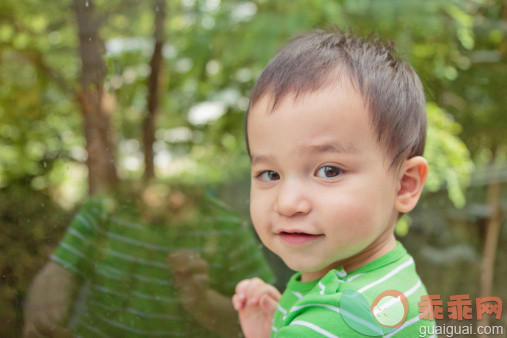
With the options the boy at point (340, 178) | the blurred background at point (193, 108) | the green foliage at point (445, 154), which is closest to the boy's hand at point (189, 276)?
the blurred background at point (193, 108)

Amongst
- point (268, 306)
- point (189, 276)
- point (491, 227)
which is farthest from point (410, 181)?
point (491, 227)

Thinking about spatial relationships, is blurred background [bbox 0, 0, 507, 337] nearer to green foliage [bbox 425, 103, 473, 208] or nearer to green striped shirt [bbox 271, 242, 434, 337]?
green foliage [bbox 425, 103, 473, 208]

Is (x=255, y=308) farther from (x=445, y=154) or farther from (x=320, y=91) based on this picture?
(x=445, y=154)

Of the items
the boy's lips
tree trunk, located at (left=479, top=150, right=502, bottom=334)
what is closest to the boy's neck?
the boy's lips

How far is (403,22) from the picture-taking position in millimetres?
1711

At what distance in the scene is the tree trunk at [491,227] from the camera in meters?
1.96

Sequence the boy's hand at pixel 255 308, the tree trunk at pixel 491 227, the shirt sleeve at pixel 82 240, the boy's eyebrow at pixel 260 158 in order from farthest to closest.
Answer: the tree trunk at pixel 491 227 < the shirt sleeve at pixel 82 240 < the boy's hand at pixel 255 308 < the boy's eyebrow at pixel 260 158

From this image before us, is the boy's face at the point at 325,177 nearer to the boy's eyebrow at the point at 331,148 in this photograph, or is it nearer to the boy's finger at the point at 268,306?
the boy's eyebrow at the point at 331,148

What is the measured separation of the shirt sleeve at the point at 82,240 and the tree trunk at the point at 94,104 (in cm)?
5

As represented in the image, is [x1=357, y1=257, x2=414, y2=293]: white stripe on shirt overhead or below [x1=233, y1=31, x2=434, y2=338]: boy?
below

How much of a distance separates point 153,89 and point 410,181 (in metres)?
0.85

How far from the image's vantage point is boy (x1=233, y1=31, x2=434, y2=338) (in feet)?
2.49

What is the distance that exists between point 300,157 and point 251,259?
2.33 feet

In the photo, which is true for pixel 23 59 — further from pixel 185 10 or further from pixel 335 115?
pixel 335 115
